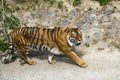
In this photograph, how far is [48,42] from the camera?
8.52 meters

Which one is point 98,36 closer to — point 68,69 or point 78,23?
point 78,23

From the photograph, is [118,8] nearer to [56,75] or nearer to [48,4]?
[48,4]

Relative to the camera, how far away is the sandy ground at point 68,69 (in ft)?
26.9

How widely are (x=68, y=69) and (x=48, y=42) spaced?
0.73 meters

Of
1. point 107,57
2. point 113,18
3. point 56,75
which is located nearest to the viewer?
point 56,75

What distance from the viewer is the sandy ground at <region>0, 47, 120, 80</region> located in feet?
26.9

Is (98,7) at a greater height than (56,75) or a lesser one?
greater

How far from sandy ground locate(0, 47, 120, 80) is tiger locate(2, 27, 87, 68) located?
0.50 feet

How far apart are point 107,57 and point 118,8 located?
156cm

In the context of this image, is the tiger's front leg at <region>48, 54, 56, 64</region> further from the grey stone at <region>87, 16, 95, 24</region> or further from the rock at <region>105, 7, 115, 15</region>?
the rock at <region>105, 7, 115, 15</region>

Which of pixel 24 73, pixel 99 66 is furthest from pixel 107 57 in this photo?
pixel 24 73

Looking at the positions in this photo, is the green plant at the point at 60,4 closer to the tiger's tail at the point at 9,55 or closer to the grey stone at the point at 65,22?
the grey stone at the point at 65,22

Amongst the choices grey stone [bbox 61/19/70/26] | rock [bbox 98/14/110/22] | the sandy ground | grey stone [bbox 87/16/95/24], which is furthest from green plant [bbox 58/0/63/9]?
the sandy ground

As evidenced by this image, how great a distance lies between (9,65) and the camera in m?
8.69
